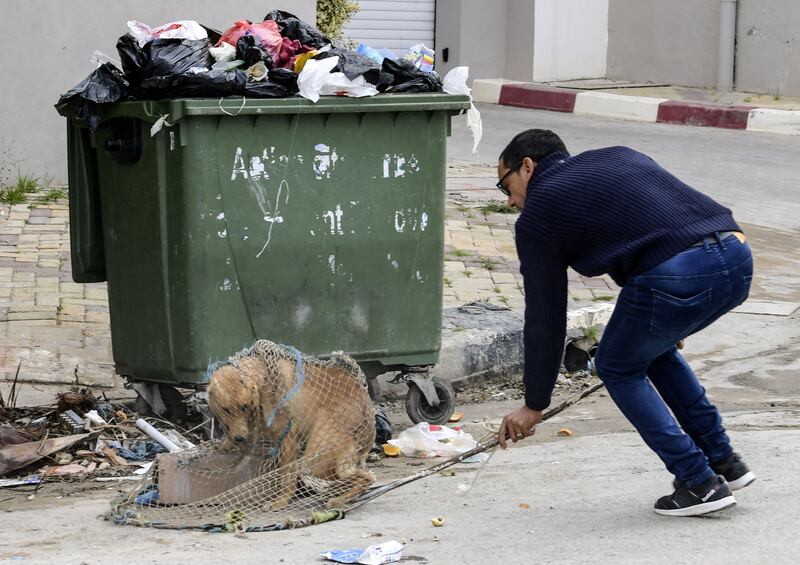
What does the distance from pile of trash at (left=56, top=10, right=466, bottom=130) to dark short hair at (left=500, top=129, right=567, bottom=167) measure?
4.33ft

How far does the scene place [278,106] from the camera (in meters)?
4.71

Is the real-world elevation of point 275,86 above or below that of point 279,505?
above

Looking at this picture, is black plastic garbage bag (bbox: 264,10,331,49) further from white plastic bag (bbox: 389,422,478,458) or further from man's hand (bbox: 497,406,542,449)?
man's hand (bbox: 497,406,542,449)

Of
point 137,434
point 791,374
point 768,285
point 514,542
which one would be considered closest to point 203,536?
point 514,542

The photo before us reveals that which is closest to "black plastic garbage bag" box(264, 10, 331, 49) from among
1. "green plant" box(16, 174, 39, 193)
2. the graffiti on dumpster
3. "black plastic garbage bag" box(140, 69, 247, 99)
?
"black plastic garbage bag" box(140, 69, 247, 99)

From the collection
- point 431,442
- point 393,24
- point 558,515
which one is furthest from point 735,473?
point 393,24

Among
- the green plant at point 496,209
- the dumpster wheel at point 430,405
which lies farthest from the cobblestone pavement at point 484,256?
the dumpster wheel at point 430,405

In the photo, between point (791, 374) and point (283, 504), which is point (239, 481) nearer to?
point (283, 504)

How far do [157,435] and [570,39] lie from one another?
39.8 feet

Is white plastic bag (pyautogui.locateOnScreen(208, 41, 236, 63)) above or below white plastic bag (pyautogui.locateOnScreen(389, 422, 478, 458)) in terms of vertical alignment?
above

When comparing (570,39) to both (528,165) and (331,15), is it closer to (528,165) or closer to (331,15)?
(331,15)

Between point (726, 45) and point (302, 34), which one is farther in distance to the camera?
point (726, 45)

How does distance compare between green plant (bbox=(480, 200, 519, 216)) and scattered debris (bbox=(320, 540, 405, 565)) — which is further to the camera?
green plant (bbox=(480, 200, 519, 216))

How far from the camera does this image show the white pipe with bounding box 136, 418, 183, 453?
4.68 meters
